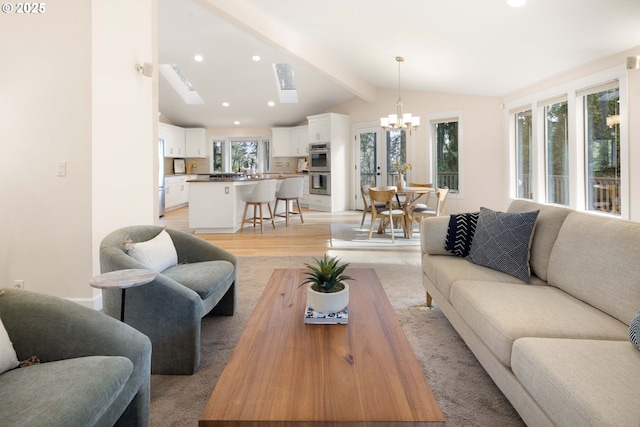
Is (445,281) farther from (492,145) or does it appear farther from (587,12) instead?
(492,145)

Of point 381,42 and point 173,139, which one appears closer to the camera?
point 381,42

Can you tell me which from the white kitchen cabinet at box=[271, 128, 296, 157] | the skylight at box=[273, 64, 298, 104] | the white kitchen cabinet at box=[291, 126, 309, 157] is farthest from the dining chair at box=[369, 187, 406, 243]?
the white kitchen cabinet at box=[271, 128, 296, 157]

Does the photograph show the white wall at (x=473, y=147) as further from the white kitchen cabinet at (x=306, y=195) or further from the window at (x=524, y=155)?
the white kitchen cabinet at (x=306, y=195)

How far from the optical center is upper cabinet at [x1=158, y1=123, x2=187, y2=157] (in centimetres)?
1086

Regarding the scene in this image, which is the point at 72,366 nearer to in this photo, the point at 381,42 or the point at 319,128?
the point at 381,42

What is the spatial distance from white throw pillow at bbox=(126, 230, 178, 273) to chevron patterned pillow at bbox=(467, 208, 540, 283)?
2.13m

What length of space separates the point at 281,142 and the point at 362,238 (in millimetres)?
6409

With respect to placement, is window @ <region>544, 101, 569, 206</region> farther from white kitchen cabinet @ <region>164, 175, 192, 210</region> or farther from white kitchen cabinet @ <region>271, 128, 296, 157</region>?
white kitchen cabinet @ <region>164, 175, 192, 210</region>

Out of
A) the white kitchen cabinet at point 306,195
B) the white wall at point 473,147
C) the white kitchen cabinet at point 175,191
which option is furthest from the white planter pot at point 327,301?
the white kitchen cabinet at point 306,195

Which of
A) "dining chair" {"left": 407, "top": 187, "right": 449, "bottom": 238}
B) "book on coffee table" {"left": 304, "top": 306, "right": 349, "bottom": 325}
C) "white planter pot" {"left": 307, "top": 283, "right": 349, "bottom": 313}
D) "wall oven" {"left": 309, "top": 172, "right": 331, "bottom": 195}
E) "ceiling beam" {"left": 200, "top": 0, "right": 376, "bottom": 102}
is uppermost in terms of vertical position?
"ceiling beam" {"left": 200, "top": 0, "right": 376, "bottom": 102}

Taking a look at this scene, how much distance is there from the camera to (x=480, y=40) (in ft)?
16.6

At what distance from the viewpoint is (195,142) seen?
12.4 metres

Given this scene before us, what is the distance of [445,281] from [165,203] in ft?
29.3

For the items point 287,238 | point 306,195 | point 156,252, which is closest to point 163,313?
point 156,252
